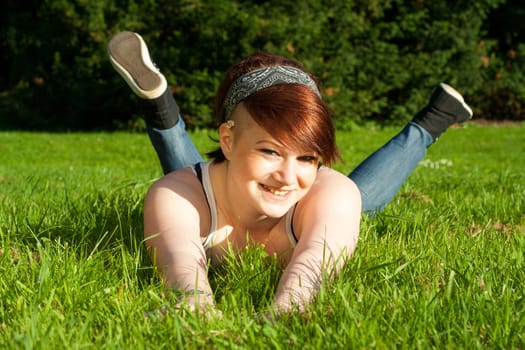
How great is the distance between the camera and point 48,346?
1684mm

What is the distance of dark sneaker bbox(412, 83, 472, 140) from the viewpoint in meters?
4.04

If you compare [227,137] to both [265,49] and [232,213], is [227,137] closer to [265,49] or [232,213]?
[232,213]

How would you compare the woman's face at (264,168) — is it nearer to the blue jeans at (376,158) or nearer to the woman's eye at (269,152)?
the woman's eye at (269,152)

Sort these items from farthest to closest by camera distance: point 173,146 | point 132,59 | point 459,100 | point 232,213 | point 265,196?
1. point 459,100
2. point 173,146
3. point 132,59
4. point 232,213
5. point 265,196

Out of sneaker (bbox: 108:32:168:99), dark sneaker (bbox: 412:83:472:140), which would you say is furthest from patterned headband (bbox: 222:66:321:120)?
dark sneaker (bbox: 412:83:472:140)

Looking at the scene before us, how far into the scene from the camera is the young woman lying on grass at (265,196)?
91.4 inches

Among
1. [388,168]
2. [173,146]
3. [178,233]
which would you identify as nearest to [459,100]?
[388,168]

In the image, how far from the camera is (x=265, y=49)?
1278 cm

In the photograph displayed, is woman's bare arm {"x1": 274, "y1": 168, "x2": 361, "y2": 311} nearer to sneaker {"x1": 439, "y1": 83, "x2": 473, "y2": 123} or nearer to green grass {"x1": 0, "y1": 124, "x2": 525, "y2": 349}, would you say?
green grass {"x1": 0, "y1": 124, "x2": 525, "y2": 349}

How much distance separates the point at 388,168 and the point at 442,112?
1.75ft

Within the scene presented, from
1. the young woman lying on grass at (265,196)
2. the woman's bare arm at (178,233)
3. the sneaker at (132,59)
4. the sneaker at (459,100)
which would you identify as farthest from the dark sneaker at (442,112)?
the woman's bare arm at (178,233)

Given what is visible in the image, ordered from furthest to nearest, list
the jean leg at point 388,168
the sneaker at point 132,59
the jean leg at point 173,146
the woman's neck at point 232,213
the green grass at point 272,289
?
the jean leg at point 388,168, the jean leg at point 173,146, the sneaker at point 132,59, the woman's neck at point 232,213, the green grass at point 272,289

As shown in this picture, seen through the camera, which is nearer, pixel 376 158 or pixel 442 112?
pixel 376 158

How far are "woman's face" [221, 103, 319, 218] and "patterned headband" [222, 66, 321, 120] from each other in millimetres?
68
